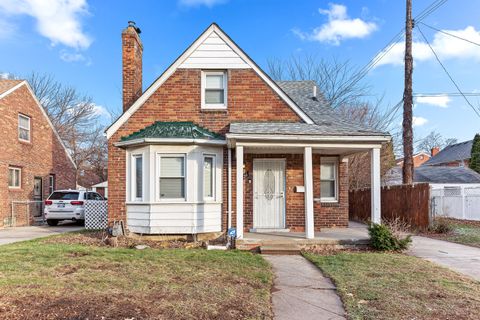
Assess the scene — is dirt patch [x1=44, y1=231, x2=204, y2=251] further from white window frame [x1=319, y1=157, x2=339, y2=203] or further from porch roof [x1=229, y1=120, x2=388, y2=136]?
white window frame [x1=319, y1=157, x2=339, y2=203]

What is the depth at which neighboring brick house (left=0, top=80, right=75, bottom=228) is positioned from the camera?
15.1 m

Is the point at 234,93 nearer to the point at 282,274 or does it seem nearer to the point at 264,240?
the point at 264,240

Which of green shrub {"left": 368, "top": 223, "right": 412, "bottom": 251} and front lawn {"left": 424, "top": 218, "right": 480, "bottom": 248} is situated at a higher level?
green shrub {"left": 368, "top": 223, "right": 412, "bottom": 251}

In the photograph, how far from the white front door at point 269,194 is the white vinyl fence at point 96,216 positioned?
5.94 meters

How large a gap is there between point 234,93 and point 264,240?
14.4 feet

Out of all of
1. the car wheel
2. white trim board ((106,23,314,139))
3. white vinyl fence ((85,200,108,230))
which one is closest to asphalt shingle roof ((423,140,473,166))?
white trim board ((106,23,314,139))

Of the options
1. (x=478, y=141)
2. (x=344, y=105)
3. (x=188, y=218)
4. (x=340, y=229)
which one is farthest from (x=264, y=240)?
(x=478, y=141)

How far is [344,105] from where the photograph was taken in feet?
87.9

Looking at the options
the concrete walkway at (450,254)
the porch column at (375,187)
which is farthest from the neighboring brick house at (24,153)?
the concrete walkway at (450,254)

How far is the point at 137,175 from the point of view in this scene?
10.1 meters

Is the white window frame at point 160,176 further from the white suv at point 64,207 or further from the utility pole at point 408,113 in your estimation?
the utility pole at point 408,113

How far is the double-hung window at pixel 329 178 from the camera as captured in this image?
1259cm

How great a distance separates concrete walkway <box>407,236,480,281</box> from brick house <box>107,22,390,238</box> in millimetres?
1541

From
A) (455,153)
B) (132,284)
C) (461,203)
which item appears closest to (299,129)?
(132,284)
